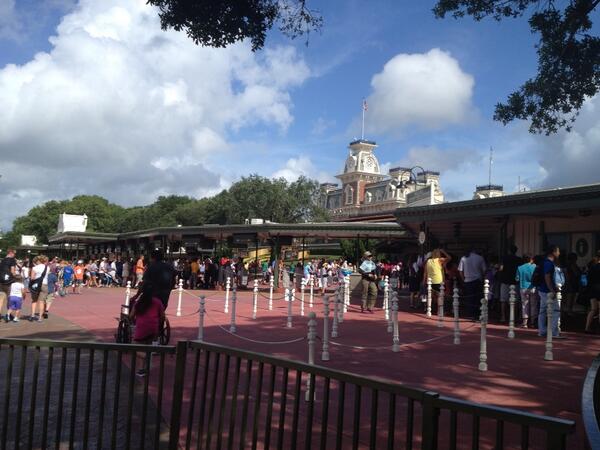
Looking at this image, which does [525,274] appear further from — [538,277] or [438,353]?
[438,353]

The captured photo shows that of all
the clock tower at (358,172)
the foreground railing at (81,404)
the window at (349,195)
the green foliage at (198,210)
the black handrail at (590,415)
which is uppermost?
the clock tower at (358,172)

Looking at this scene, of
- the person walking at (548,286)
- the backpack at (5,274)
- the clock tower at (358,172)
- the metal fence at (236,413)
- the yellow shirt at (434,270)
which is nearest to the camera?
the metal fence at (236,413)

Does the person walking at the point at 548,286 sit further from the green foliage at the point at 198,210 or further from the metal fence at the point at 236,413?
the green foliage at the point at 198,210

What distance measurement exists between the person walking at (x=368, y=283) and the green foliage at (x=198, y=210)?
46135mm

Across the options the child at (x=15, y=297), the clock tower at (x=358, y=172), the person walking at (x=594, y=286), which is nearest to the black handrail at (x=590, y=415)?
the person walking at (x=594, y=286)

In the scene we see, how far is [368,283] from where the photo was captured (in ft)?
56.7

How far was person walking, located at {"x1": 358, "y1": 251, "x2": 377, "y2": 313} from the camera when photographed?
16.8 metres

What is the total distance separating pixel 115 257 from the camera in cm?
3766

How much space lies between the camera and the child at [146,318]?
8328 millimetres

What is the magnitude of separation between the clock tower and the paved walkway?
88210 mm

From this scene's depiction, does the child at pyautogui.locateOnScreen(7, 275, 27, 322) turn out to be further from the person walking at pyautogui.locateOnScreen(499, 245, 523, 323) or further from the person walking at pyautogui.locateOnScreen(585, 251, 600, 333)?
the person walking at pyautogui.locateOnScreen(585, 251, 600, 333)

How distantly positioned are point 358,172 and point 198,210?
35.0 meters

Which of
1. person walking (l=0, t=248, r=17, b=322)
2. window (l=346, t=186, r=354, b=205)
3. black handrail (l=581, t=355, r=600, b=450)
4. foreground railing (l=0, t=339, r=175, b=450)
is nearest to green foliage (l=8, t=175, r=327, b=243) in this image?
A: window (l=346, t=186, r=354, b=205)

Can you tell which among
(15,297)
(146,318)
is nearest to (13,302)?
(15,297)
